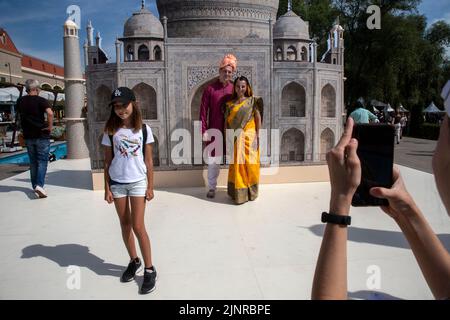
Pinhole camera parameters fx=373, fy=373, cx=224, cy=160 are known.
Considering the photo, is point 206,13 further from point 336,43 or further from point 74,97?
point 74,97

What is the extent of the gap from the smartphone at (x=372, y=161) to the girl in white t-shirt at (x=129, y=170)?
197 centimetres

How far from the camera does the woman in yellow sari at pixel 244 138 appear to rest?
5.11 m

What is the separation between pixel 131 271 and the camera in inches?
112

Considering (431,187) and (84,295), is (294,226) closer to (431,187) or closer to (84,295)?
(84,295)

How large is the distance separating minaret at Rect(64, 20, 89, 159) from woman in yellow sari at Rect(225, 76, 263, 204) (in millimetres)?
6584

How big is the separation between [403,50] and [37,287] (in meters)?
20.7

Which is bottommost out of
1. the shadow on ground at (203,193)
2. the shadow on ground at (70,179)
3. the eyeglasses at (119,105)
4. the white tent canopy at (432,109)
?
the shadow on ground at (203,193)

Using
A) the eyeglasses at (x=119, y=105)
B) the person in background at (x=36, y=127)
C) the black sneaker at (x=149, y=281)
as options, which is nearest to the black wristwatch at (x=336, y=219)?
the black sneaker at (x=149, y=281)

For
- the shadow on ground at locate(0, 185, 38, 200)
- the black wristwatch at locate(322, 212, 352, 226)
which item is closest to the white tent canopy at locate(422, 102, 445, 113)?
the shadow on ground at locate(0, 185, 38, 200)

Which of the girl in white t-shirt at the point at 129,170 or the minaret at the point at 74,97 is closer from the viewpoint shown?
the girl in white t-shirt at the point at 129,170

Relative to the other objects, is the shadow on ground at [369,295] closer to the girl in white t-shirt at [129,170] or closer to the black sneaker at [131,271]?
the girl in white t-shirt at [129,170]

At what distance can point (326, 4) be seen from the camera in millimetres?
26250

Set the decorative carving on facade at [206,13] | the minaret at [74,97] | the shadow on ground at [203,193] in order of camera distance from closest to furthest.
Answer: the shadow on ground at [203,193] < the minaret at [74,97] < the decorative carving on facade at [206,13]
